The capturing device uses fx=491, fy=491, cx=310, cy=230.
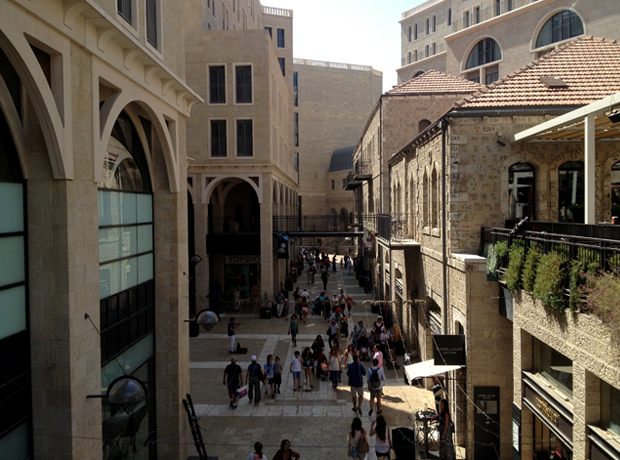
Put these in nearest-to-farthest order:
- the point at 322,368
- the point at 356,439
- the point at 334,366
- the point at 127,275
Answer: the point at 127,275 → the point at 356,439 → the point at 334,366 → the point at 322,368

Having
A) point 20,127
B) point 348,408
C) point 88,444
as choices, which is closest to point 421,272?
point 348,408

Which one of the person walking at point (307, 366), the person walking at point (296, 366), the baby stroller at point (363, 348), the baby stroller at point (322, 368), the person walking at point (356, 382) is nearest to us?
the person walking at point (356, 382)

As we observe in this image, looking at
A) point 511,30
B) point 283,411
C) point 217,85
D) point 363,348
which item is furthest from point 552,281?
point 511,30

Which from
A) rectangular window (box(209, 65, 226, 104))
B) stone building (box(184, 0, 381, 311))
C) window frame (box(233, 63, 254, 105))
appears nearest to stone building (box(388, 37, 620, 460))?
stone building (box(184, 0, 381, 311))

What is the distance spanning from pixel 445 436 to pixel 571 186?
6950mm

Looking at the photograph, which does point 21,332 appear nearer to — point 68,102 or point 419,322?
point 68,102

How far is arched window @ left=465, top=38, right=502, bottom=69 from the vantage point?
38.8 metres

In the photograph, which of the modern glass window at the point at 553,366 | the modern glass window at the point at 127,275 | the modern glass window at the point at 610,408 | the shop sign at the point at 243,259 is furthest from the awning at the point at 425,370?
the shop sign at the point at 243,259

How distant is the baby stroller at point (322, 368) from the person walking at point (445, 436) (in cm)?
566

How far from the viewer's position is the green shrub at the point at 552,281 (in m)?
7.73

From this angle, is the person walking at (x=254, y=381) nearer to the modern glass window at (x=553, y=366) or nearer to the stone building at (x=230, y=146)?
the modern glass window at (x=553, y=366)

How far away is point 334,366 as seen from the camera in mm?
15758

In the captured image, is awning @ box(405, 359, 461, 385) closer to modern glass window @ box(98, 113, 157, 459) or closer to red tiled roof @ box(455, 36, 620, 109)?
modern glass window @ box(98, 113, 157, 459)

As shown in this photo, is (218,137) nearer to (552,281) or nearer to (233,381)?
(233,381)
